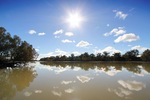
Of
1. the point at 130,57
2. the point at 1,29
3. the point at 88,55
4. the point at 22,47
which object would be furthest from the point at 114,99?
the point at 88,55

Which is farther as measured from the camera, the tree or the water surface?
the tree

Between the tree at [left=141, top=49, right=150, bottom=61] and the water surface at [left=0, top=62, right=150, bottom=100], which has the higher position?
the tree at [left=141, top=49, right=150, bottom=61]

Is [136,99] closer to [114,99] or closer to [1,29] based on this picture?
[114,99]

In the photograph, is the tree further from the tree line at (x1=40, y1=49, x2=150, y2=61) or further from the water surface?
the water surface

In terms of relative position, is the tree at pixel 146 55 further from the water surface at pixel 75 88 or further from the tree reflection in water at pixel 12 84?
the tree reflection in water at pixel 12 84

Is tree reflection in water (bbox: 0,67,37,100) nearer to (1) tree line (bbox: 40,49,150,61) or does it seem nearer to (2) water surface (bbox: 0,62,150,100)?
(2) water surface (bbox: 0,62,150,100)

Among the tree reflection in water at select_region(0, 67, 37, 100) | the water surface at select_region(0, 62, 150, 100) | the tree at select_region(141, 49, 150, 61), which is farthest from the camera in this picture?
the tree at select_region(141, 49, 150, 61)

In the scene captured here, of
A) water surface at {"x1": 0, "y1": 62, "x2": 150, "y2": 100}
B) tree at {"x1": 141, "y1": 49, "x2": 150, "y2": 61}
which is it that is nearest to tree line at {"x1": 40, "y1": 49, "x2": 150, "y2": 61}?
tree at {"x1": 141, "y1": 49, "x2": 150, "y2": 61}

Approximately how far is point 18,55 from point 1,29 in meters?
16.3

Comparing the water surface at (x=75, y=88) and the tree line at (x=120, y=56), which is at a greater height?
the tree line at (x=120, y=56)

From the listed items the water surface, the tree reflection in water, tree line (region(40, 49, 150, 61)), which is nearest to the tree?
tree line (region(40, 49, 150, 61))

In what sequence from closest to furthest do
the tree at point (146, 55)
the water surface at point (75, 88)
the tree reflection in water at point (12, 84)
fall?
the water surface at point (75, 88) < the tree reflection in water at point (12, 84) < the tree at point (146, 55)

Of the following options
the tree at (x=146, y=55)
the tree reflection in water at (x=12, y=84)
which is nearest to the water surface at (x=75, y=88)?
the tree reflection in water at (x=12, y=84)

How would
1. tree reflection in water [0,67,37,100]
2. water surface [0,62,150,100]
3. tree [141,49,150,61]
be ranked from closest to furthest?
water surface [0,62,150,100] → tree reflection in water [0,67,37,100] → tree [141,49,150,61]
